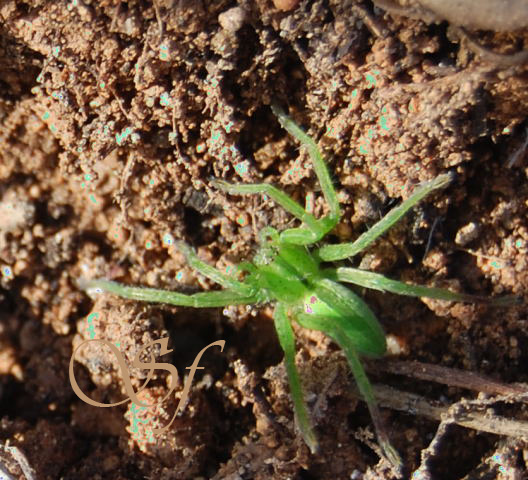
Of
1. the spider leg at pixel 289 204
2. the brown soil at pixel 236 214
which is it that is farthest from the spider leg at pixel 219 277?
the spider leg at pixel 289 204

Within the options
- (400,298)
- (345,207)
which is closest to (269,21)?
(345,207)

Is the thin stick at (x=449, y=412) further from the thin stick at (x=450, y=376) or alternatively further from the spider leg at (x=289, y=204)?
the spider leg at (x=289, y=204)

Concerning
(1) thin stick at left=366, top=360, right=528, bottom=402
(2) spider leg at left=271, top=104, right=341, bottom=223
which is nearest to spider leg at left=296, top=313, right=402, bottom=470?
(1) thin stick at left=366, top=360, right=528, bottom=402

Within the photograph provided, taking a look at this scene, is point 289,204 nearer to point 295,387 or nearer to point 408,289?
point 408,289

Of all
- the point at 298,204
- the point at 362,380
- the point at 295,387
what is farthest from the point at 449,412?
the point at 298,204

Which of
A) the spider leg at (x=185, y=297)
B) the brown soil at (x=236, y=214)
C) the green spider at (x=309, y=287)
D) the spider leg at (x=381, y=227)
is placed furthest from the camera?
the spider leg at (x=185, y=297)

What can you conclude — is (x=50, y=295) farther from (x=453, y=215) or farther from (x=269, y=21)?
(x=453, y=215)

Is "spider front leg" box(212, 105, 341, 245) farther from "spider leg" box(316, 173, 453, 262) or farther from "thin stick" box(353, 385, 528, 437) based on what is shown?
"thin stick" box(353, 385, 528, 437)
